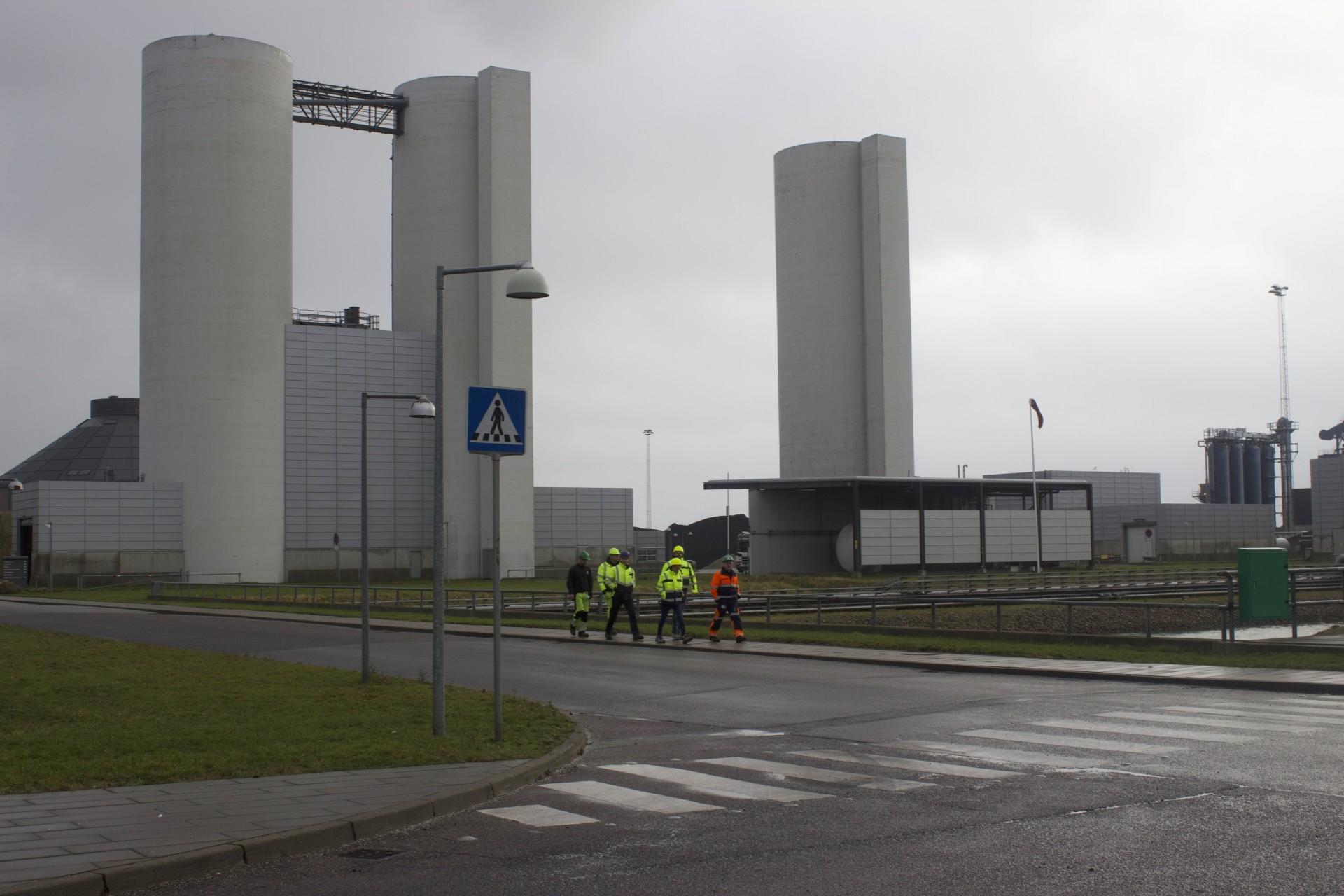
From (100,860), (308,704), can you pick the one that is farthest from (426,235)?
(100,860)

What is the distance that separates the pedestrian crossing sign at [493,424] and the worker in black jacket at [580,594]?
1560 centimetres

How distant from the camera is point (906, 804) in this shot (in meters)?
9.23

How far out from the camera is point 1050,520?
79188 millimetres

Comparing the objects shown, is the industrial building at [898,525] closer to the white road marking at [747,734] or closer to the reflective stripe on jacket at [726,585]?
the reflective stripe on jacket at [726,585]

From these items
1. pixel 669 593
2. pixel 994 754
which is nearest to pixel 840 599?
pixel 669 593

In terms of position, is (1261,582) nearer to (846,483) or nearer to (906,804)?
(906,804)

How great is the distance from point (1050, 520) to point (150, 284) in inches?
2169

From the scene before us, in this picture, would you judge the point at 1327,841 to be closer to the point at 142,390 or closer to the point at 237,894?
the point at 237,894

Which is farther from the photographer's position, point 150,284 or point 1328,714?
point 150,284

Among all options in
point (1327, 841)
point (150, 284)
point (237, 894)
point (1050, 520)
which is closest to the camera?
point (237, 894)

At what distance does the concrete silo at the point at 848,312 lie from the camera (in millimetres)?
91375

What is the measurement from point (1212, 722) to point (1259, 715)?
39.7 inches

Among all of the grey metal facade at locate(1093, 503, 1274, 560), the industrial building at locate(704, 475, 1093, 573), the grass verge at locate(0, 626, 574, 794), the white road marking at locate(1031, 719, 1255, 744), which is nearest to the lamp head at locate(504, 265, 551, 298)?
the grass verge at locate(0, 626, 574, 794)

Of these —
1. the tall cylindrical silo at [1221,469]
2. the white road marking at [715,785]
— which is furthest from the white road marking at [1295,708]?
the tall cylindrical silo at [1221,469]
